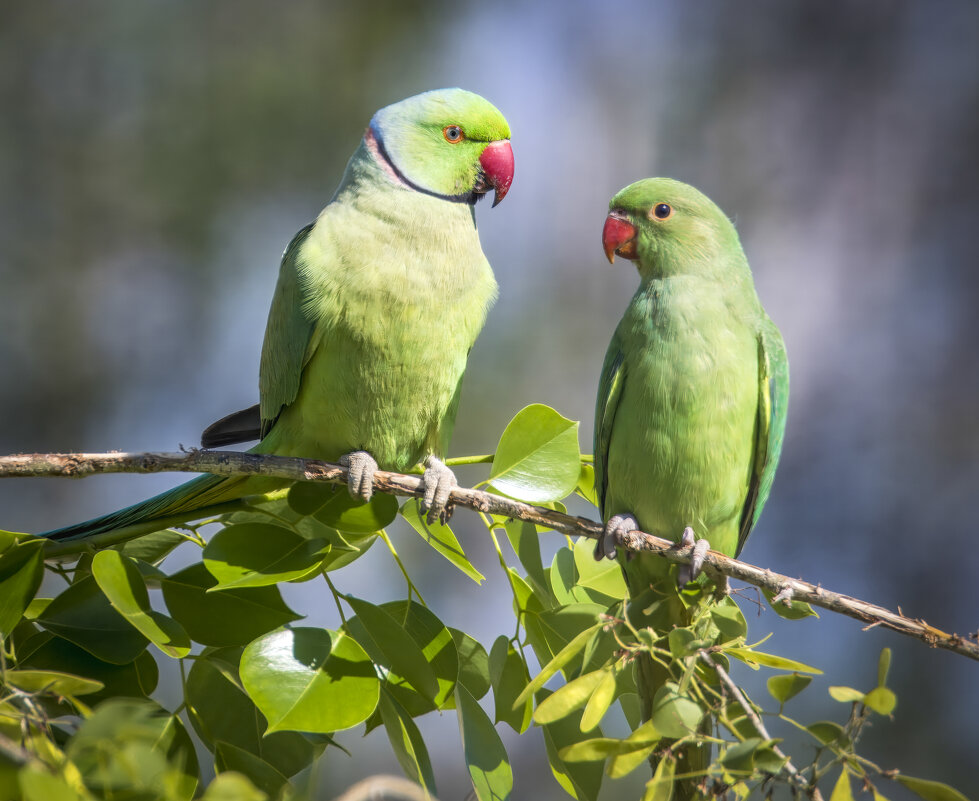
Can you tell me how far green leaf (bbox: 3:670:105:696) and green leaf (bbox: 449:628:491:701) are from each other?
696 millimetres

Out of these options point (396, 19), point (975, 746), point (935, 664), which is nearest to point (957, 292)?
point (935, 664)

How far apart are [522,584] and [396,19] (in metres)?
6.37

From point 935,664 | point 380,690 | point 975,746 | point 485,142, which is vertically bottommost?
point 975,746

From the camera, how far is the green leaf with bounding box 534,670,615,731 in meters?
1.28

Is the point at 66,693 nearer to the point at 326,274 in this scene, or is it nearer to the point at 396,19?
the point at 326,274

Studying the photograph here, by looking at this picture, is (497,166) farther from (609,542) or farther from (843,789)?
(843,789)

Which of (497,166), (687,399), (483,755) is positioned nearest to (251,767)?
(483,755)

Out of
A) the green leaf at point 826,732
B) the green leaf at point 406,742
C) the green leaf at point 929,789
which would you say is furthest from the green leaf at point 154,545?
A: the green leaf at point 929,789

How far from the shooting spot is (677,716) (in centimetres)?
125

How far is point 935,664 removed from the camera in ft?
19.6

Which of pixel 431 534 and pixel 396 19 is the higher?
pixel 396 19

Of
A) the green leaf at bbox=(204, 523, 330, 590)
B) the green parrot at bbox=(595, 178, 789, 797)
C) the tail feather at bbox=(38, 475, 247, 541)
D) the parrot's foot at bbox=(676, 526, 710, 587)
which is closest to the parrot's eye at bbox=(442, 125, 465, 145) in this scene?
the green parrot at bbox=(595, 178, 789, 797)

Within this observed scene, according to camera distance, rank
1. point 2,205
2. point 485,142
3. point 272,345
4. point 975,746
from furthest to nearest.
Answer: point 2,205, point 975,746, point 485,142, point 272,345

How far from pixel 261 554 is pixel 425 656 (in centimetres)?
34
